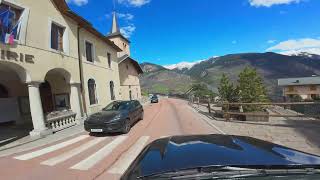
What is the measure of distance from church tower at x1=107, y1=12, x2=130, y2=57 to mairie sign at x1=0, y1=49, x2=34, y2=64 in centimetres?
3176

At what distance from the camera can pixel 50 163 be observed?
7590mm

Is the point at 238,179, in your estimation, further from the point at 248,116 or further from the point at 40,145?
the point at 248,116

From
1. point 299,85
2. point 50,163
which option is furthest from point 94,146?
point 299,85

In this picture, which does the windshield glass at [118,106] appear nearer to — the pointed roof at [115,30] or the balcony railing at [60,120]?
the balcony railing at [60,120]

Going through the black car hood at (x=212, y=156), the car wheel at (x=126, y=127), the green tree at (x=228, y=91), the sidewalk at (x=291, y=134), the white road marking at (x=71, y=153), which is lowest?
the white road marking at (x=71, y=153)

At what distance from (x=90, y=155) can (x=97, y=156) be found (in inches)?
14.2

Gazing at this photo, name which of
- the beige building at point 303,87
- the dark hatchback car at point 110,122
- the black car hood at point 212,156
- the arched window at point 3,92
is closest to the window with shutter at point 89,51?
the arched window at point 3,92

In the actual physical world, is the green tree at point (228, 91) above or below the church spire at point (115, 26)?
below

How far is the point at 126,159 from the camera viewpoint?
7500 millimetres

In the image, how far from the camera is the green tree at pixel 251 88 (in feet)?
53.7

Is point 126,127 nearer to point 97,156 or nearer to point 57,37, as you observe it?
point 97,156

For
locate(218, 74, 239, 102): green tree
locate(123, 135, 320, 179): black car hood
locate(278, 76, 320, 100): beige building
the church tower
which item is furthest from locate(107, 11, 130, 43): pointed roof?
locate(278, 76, 320, 100): beige building

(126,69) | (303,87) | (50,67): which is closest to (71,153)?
(50,67)

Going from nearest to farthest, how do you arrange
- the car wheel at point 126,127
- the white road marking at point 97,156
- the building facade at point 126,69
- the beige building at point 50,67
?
the white road marking at point 97,156, the beige building at point 50,67, the car wheel at point 126,127, the building facade at point 126,69
